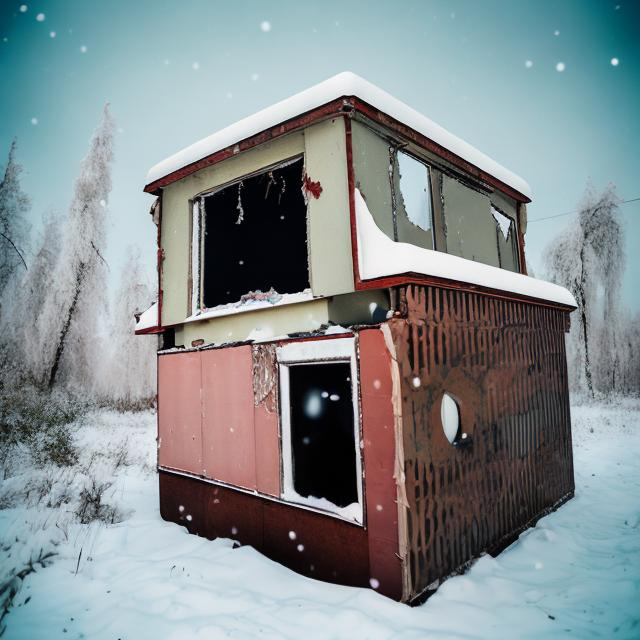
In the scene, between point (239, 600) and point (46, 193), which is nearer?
point (239, 600)

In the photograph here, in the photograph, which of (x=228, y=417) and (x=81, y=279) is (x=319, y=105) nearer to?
(x=228, y=417)

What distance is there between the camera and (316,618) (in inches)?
130

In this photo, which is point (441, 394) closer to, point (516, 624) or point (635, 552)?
point (516, 624)

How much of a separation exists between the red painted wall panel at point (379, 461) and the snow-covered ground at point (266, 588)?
0.87 ft

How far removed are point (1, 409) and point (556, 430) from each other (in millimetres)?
14398

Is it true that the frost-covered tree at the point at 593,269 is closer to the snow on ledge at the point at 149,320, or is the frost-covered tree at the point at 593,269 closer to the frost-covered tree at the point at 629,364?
the frost-covered tree at the point at 629,364

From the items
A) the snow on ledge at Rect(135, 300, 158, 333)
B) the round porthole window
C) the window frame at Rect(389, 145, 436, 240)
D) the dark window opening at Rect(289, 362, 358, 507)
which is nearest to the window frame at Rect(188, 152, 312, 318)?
the snow on ledge at Rect(135, 300, 158, 333)

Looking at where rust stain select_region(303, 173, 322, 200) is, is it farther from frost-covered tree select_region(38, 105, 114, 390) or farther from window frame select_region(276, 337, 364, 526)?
frost-covered tree select_region(38, 105, 114, 390)

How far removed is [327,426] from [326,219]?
3680 mm

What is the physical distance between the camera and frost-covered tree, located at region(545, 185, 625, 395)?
16.4 metres

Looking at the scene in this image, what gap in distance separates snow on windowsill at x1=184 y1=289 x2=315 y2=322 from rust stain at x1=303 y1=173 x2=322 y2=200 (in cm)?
101

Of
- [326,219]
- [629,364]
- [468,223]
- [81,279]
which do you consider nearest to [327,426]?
[326,219]

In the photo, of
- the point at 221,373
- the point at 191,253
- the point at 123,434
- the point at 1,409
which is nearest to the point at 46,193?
the point at 1,409

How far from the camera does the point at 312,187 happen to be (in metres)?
4.28
